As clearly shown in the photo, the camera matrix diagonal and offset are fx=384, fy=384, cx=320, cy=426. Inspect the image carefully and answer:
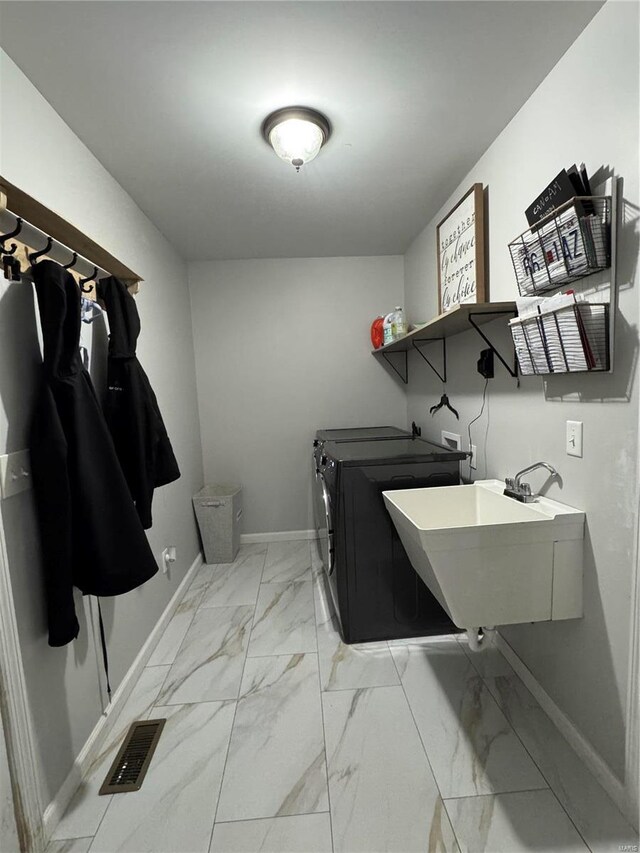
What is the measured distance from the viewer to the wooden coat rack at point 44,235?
3.43 feet

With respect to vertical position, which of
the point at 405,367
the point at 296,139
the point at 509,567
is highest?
the point at 296,139

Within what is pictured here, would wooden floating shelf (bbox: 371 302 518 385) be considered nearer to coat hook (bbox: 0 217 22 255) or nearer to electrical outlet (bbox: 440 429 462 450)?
electrical outlet (bbox: 440 429 462 450)

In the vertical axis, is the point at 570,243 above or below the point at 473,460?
above

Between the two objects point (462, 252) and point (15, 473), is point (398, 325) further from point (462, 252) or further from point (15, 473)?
point (15, 473)

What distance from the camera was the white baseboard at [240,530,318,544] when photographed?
3.32m

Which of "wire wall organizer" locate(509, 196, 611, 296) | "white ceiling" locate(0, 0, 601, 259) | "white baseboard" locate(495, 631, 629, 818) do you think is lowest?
"white baseboard" locate(495, 631, 629, 818)

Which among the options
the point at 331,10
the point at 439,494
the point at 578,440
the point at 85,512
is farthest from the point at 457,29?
the point at 85,512

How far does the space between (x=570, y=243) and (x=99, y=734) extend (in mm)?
2366

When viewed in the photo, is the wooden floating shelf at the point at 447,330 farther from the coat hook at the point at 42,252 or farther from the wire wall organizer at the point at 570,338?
the coat hook at the point at 42,252

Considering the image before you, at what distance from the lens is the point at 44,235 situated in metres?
1.19

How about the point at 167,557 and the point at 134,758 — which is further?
the point at 167,557

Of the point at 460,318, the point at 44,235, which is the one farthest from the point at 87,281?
the point at 460,318

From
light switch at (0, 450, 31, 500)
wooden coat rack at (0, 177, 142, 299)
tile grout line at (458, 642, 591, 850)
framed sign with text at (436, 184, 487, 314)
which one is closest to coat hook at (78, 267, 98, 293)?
wooden coat rack at (0, 177, 142, 299)

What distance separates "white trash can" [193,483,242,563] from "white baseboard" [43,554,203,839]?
670mm
